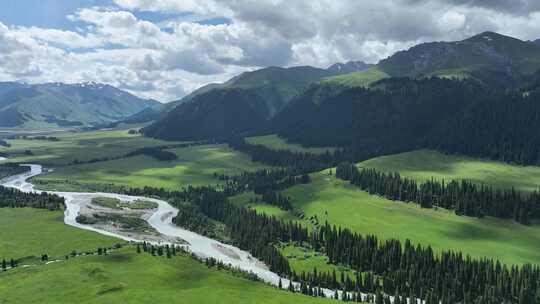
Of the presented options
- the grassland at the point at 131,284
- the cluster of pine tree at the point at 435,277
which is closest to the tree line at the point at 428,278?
the cluster of pine tree at the point at 435,277

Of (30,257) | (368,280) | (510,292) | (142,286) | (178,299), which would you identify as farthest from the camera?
(30,257)

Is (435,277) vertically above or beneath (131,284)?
beneath

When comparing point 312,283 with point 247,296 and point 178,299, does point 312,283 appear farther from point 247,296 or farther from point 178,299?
point 178,299

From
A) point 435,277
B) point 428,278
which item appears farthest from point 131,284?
point 435,277

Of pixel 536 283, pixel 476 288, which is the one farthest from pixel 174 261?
pixel 536 283

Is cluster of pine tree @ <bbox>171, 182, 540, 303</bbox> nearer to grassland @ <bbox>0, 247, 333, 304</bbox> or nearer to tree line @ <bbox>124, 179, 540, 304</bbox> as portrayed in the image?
tree line @ <bbox>124, 179, 540, 304</bbox>

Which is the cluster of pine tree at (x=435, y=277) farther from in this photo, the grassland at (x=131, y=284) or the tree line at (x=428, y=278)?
the grassland at (x=131, y=284)

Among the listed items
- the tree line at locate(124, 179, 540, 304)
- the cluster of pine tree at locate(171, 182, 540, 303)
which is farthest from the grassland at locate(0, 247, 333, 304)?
the cluster of pine tree at locate(171, 182, 540, 303)

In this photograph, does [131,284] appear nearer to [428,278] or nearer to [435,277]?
[428,278]

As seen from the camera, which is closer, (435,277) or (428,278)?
(435,277)
